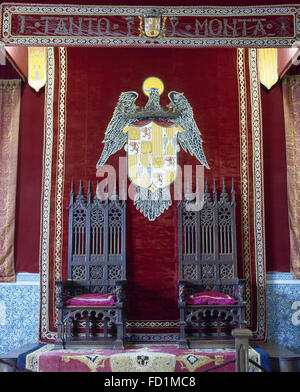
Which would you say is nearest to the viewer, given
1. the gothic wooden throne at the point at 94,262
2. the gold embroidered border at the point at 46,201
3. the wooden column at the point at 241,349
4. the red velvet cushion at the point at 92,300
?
the wooden column at the point at 241,349

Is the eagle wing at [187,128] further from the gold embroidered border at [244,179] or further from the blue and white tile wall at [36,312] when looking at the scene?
the blue and white tile wall at [36,312]

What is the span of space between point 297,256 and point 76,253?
262 centimetres

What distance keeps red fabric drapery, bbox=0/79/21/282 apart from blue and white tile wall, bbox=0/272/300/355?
0.77 feet

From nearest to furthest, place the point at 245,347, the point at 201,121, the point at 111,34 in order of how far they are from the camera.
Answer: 1. the point at 245,347
2. the point at 111,34
3. the point at 201,121

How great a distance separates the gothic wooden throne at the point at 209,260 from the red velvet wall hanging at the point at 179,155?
0.18 meters

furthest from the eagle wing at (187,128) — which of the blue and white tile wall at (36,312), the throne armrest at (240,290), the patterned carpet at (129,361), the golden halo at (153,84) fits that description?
the patterned carpet at (129,361)

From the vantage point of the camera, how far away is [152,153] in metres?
5.65

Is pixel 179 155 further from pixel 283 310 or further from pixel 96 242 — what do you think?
pixel 283 310

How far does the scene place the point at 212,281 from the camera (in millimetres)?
5281

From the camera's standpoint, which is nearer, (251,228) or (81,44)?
(81,44)

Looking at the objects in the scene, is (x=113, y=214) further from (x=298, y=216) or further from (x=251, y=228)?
(x=298, y=216)

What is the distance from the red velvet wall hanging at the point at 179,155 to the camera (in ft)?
17.8

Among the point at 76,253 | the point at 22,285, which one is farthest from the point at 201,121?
the point at 22,285

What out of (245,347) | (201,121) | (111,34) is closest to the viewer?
(245,347)
